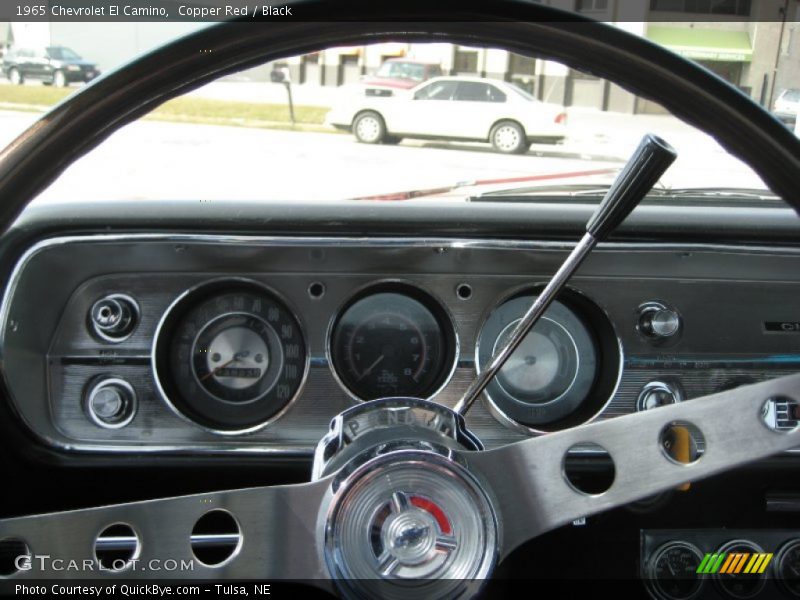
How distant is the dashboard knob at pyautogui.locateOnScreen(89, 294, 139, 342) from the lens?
2246 millimetres

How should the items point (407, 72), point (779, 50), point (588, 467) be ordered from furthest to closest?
point (407, 72), point (779, 50), point (588, 467)

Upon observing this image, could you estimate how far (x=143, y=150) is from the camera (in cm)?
359

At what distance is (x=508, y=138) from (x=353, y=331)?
6.43 feet

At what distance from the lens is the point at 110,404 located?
2195 millimetres

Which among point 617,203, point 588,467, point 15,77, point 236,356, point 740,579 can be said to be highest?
point 617,203

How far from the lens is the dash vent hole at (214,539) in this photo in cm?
155

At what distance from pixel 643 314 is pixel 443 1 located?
1406mm

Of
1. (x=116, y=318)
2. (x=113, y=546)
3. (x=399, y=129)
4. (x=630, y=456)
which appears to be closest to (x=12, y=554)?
(x=113, y=546)

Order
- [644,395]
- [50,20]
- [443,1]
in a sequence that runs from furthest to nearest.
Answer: [644,395] < [50,20] < [443,1]

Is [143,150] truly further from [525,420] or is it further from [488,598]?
[488,598]

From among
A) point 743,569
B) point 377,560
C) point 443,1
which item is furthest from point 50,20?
point 743,569

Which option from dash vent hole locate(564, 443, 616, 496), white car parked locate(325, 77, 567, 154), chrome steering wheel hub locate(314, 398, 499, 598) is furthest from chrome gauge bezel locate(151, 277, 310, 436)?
white car parked locate(325, 77, 567, 154)

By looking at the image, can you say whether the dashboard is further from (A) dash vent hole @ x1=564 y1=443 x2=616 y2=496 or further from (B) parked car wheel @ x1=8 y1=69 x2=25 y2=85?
(B) parked car wheel @ x1=8 y1=69 x2=25 y2=85

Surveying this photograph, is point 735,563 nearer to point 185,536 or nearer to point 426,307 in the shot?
point 426,307
